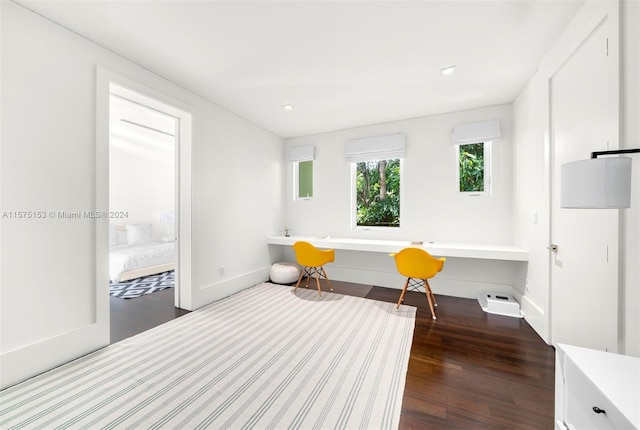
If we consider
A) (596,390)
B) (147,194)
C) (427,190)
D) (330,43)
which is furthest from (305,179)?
(596,390)

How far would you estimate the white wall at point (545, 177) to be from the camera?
4.39ft

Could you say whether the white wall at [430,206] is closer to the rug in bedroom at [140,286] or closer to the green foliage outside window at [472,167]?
the green foliage outside window at [472,167]

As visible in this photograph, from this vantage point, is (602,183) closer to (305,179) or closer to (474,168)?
(474,168)

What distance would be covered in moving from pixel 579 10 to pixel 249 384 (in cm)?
354

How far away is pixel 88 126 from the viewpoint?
2094 millimetres

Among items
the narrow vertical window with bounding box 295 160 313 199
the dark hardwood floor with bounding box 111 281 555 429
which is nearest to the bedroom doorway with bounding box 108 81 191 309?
the dark hardwood floor with bounding box 111 281 555 429

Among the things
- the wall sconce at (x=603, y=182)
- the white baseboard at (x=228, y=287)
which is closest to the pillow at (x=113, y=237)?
the white baseboard at (x=228, y=287)

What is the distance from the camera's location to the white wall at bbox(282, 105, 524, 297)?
3.36 m

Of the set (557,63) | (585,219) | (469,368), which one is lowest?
(469,368)

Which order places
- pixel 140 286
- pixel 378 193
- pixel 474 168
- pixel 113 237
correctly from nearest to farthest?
pixel 474 168 → pixel 140 286 → pixel 378 193 → pixel 113 237

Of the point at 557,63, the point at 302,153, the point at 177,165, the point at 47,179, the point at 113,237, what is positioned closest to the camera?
the point at 47,179

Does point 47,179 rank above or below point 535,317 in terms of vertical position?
above

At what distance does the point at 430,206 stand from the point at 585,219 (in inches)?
79.5

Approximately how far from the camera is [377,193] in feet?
14.0
